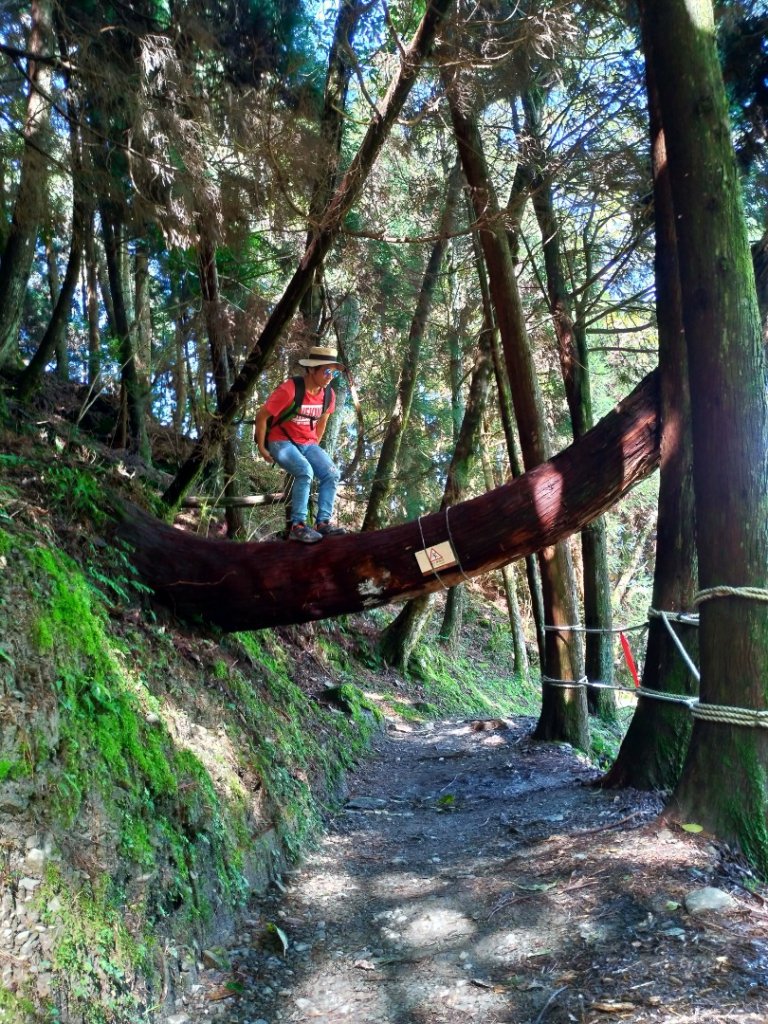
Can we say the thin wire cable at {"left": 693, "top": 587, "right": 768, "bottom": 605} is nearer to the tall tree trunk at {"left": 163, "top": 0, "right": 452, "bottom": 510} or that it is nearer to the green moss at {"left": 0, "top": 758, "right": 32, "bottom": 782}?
the green moss at {"left": 0, "top": 758, "right": 32, "bottom": 782}

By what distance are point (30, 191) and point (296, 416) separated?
9.75 ft

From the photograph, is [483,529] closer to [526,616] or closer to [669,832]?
[669,832]

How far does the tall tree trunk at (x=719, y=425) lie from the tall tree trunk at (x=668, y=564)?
52 cm

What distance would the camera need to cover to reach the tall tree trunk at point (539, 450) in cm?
750

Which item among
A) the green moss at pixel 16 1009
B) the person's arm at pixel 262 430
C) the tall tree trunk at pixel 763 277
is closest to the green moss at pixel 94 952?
the green moss at pixel 16 1009

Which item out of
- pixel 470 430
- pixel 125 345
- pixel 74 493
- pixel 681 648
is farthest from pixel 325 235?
pixel 470 430

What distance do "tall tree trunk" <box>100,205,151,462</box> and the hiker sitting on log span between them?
3.07 metres

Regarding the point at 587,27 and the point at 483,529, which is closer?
the point at 483,529

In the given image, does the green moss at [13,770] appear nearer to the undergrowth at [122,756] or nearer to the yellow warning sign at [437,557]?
the undergrowth at [122,756]

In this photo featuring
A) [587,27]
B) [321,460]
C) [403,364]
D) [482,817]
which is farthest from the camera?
[403,364]

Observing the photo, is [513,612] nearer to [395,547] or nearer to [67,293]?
[67,293]

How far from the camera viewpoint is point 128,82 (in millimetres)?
5727

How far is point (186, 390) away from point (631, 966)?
882 centimetres

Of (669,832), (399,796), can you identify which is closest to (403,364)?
(399,796)
